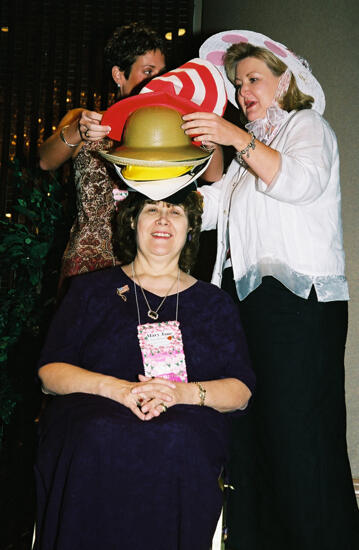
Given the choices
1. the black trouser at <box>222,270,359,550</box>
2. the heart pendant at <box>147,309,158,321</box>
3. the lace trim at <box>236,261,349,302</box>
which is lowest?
the black trouser at <box>222,270,359,550</box>

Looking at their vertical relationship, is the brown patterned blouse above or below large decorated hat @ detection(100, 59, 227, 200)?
below

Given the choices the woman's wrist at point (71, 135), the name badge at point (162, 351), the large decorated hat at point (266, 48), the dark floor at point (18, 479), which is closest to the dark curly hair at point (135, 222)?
the woman's wrist at point (71, 135)

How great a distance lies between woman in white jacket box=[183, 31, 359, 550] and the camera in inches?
67.9

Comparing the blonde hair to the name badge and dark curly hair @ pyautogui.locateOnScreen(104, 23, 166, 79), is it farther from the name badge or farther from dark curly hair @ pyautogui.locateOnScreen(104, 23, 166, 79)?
the name badge

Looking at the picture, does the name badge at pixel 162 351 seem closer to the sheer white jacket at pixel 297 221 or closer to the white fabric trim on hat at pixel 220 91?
the sheer white jacket at pixel 297 221

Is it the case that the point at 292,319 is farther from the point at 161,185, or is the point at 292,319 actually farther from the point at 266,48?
the point at 266,48

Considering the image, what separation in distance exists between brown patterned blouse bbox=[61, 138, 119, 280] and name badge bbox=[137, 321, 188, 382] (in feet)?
1.64

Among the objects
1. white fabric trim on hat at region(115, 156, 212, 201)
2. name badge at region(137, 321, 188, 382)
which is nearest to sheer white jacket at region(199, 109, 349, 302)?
white fabric trim on hat at region(115, 156, 212, 201)

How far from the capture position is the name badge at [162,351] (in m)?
1.62

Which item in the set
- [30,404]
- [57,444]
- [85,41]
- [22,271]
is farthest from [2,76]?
[57,444]

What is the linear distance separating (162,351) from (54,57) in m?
3.30

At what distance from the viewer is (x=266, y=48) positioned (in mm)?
2061

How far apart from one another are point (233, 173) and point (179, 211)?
36 cm

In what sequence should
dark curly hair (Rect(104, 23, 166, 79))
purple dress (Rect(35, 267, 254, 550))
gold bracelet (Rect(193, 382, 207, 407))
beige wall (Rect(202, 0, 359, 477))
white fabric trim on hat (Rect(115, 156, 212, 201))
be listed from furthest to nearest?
beige wall (Rect(202, 0, 359, 477)) → dark curly hair (Rect(104, 23, 166, 79)) → white fabric trim on hat (Rect(115, 156, 212, 201)) → gold bracelet (Rect(193, 382, 207, 407)) → purple dress (Rect(35, 267, 254, 550))
